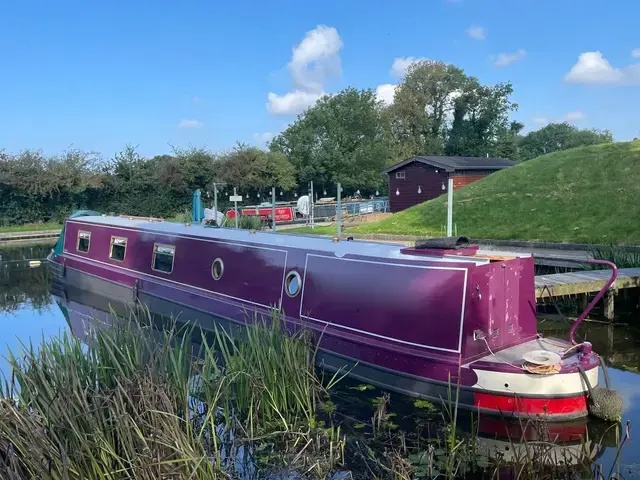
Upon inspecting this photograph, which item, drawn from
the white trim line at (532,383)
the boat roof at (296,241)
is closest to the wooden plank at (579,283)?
the boat roof at (296,241)

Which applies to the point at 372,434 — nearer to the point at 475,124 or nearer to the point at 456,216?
the point at 456,216

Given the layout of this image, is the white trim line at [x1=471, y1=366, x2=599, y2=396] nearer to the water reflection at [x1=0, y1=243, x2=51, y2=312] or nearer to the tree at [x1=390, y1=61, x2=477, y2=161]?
the water reflection at [x1=0, y1=243, x2=51, y2=312]

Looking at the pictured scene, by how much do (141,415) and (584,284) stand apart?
8.22 meters

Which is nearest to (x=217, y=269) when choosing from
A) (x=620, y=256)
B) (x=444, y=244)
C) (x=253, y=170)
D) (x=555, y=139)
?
(x=444, y=244)

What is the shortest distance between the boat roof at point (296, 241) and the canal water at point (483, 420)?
64.4 inches

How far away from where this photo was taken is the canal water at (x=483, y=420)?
5305 millimetres

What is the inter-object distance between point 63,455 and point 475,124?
5325 centimetres

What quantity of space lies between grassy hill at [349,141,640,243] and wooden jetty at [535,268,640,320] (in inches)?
187

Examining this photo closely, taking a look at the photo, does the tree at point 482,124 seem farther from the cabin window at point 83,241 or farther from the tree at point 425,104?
the cabin window at point 83,241

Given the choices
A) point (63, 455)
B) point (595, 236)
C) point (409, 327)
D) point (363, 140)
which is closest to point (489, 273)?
point (409, 327)

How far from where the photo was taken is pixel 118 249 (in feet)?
40.9

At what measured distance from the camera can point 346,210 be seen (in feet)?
99.7

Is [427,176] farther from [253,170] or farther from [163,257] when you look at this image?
[163,257]

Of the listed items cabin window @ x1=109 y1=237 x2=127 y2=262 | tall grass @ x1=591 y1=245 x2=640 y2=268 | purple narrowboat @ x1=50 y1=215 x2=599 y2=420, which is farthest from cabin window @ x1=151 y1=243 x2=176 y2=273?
tall grass @ x1=591 y1=245 x2=640 y2=268
